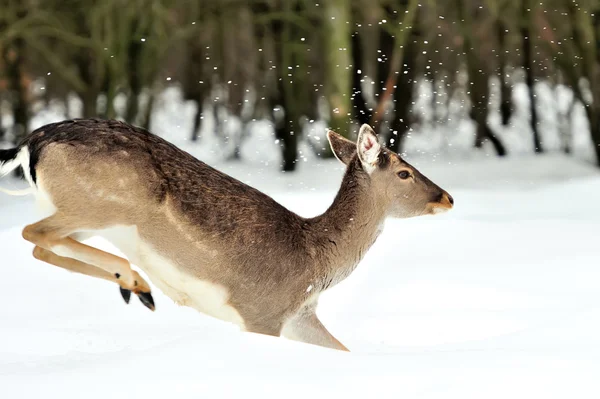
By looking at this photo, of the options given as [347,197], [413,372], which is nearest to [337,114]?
[347,197]

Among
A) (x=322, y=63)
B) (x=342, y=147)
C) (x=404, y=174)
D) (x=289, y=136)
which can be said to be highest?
(x=322, y=63)

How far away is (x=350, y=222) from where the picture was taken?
18.9ft

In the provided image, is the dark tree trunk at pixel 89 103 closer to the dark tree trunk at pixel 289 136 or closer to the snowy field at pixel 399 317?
the snowy field at pixel 399 317

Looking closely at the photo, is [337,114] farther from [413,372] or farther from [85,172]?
[413,372]

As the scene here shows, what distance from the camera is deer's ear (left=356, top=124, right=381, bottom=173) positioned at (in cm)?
562

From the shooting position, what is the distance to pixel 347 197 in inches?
228

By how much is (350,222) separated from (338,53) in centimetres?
815

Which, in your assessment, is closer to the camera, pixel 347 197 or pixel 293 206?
pixel 347 197

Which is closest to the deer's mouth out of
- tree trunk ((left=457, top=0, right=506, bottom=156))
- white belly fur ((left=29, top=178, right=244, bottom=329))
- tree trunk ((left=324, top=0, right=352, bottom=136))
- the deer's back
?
the deer's back

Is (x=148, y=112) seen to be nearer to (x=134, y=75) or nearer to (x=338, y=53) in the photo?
(x=134, y=75)

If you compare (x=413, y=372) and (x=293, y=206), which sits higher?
(x=293, y=206)

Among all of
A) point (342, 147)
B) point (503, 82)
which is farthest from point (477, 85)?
point (342, 147)

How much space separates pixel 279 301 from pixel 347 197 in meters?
0.74

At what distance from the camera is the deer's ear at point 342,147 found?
5.98 meters
